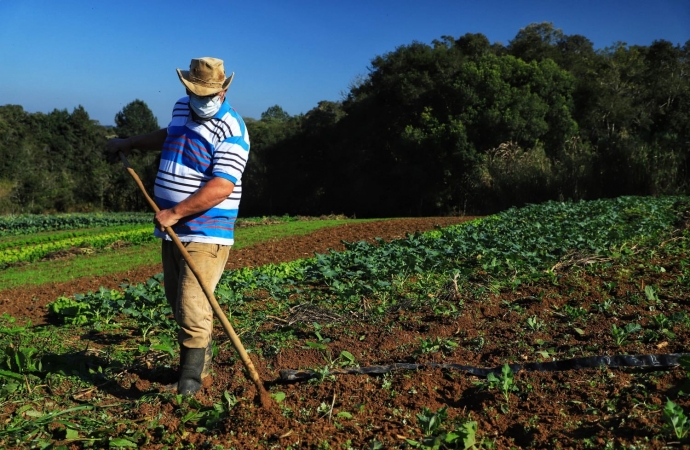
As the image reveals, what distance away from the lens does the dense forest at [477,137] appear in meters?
22.0

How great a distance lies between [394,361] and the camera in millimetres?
3975

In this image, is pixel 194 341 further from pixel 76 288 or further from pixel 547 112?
pixel 547 112

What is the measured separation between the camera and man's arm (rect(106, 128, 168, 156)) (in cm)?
411

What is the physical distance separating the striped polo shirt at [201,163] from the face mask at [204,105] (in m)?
0.04

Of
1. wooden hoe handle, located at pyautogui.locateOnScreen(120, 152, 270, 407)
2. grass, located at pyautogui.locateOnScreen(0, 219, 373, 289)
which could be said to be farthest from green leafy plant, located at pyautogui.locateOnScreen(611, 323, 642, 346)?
grass, located at pyautogui.locateOnScreen(0, 219, 373, 289)

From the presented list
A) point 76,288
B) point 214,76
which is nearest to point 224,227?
point 214,76

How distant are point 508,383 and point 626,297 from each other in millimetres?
2613

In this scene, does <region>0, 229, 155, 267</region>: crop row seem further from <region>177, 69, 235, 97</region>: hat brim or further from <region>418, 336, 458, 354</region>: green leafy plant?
<region>418, 336, 458, 354</region>: green leafy plant

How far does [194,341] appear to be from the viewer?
370cm

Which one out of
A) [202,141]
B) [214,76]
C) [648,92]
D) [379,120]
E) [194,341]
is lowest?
[194,341]

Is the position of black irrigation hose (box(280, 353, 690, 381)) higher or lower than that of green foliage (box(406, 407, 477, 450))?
higher

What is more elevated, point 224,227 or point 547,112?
point 547,112

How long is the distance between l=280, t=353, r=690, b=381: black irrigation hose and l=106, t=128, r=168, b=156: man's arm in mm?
1819

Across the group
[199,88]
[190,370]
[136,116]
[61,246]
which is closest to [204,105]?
[199,88]
